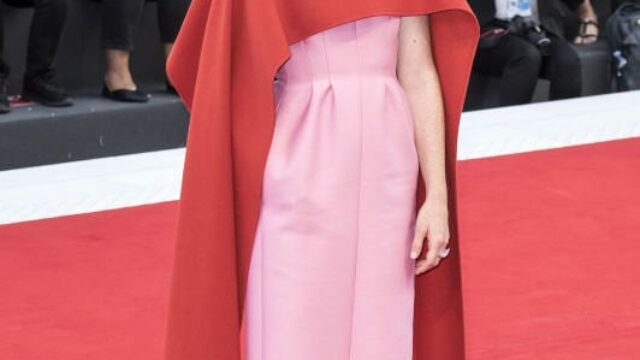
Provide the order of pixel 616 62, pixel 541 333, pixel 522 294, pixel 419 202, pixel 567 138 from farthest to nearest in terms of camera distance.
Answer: pixel 616 62 → pixel 567 138 → pixel 522 294 → pixel 541 333 → pixel 419 202

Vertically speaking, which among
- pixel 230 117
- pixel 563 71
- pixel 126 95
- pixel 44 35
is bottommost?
pixel 563 71

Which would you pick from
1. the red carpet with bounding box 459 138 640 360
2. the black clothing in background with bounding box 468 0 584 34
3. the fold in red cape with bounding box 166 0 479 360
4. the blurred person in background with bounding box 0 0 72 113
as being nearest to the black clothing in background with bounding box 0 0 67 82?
the blurred person in background with bounding box 0 0 72 113

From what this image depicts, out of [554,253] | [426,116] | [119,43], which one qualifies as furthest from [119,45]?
[426,116]

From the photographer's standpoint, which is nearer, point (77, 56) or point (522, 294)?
point (522, 294)

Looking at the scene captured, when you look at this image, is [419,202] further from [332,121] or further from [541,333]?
[541,333]

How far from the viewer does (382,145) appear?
6.17ft

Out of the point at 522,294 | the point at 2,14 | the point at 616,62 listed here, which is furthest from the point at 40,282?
the point at 616,62

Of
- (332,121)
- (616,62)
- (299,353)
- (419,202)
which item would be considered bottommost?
(616,62)

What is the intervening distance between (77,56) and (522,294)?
8.88 feet

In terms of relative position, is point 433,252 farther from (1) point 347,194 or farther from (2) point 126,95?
(2) point 126,95

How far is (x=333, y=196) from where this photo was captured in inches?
73.2

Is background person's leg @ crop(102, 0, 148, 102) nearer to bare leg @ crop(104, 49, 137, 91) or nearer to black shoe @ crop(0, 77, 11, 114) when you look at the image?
bare leg @ crop(104, 49, 137, 91)

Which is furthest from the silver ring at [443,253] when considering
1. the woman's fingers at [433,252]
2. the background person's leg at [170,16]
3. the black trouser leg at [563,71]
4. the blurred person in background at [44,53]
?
the black trouser leg at [563,71]

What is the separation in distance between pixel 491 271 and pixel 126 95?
212 cm
